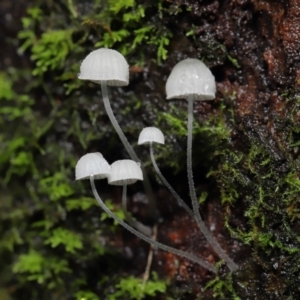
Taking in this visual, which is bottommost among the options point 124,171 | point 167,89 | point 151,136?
point 124,171

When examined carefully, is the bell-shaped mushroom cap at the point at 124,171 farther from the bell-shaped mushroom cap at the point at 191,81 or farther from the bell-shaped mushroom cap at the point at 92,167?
the bell-shaped mushroom cap at the point at 191,81

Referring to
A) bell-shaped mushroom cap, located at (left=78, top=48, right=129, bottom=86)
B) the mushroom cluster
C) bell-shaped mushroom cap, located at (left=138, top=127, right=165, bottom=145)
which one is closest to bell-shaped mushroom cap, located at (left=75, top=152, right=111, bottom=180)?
the mushroom cluster

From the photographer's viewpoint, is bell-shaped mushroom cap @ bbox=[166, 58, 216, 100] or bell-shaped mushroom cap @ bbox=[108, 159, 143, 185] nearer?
bell-shaped mushroom cap @ bbox=[166, 58, 216, 100]

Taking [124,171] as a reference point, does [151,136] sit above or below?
above

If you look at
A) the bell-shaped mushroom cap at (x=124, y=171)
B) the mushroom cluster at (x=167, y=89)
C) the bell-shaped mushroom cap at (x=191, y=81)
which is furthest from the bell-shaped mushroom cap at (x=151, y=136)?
the bell-shaped mushroom cap at (x=191, y=81)

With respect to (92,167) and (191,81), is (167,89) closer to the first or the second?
(191,81)

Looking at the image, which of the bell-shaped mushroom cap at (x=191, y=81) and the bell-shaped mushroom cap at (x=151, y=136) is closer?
the bell-shaped mushroom cap at (x=191, y=81)

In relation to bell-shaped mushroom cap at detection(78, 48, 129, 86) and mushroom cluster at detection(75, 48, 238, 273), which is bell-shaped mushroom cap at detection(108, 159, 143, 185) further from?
bell-shaped mushroom cap at detection(78, 48, 129, 86)

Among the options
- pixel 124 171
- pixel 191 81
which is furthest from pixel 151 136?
pixel 191 81
